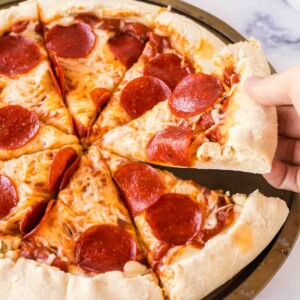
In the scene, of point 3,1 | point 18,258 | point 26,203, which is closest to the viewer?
point 18,258

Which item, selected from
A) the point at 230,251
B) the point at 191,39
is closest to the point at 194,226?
the point at 230,251

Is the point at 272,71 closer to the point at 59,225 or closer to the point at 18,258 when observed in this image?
the point at 59,225

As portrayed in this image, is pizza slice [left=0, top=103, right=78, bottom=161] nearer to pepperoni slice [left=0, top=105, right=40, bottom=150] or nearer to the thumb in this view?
pepperoni slice [left=0, top=105, right=40, bottom=150]

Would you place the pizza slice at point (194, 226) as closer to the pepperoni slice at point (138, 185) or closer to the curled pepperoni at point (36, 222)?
the pepperoni slice at point (138, 185)

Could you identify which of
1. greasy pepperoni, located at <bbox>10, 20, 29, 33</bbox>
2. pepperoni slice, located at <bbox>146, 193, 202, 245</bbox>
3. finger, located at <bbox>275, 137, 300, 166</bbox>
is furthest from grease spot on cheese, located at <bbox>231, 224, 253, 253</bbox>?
greasy pepperoni, located at <bbox>10, 20, 29, 33</bbox>

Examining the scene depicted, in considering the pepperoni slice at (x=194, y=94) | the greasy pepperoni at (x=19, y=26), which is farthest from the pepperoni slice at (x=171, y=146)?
the greasy pepperoni at (x=19, y=26)

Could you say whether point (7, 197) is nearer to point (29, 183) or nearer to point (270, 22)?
point (29, 183)

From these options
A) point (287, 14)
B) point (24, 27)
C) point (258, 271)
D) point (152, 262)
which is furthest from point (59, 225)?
point (287, 14)
